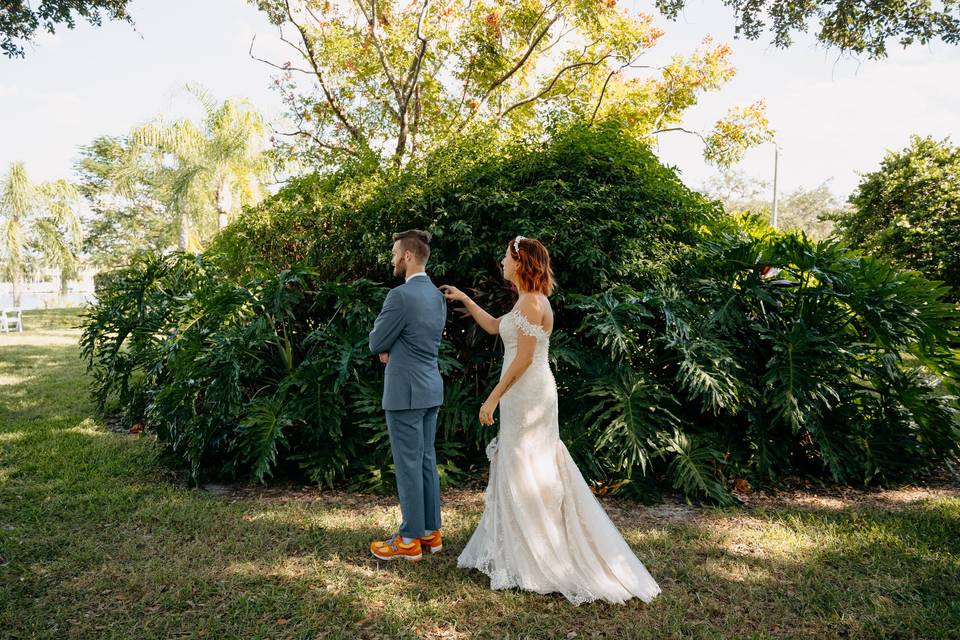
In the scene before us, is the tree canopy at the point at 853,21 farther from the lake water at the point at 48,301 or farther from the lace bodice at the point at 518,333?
the lake water at the point at 48,301

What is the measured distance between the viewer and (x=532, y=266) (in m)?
3.84

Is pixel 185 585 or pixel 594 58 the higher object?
pixel 594 58

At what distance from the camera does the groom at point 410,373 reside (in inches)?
159

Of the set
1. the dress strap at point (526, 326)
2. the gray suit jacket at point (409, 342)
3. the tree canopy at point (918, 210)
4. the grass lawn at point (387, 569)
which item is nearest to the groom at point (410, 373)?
the gray suit jacket at point (409, 342)

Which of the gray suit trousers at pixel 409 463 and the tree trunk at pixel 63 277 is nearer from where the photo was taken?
the gray suit trousers at pixel 409 463

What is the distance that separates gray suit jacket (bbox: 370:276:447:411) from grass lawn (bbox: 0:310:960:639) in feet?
3.51

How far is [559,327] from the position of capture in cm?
608

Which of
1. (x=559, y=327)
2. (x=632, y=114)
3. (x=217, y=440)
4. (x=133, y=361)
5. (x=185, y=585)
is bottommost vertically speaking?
(x=185, y=585)

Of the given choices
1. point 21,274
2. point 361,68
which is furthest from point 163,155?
point 361,68

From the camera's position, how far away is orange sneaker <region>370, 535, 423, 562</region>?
409 centimetres

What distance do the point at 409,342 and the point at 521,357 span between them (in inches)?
29.6

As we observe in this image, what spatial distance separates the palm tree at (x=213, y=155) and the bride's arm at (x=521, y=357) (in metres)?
26.5

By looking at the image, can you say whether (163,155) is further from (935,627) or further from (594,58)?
(935,627)

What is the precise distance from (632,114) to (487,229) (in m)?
13.3
